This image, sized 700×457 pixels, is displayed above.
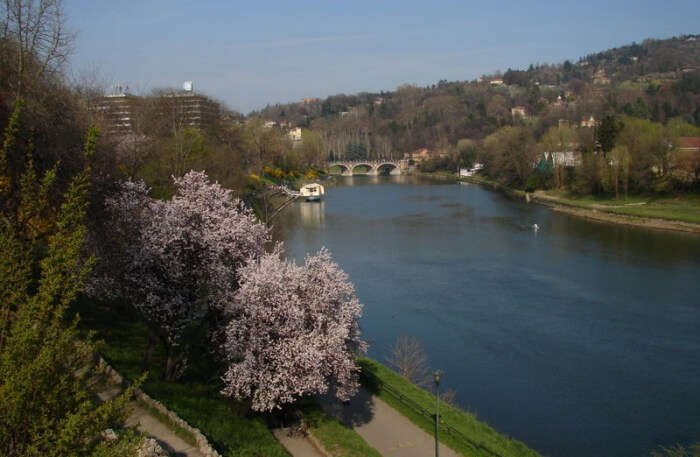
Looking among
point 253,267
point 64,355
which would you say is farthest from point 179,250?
point 64,355

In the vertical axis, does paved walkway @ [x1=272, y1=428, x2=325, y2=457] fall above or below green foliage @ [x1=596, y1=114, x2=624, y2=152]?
below

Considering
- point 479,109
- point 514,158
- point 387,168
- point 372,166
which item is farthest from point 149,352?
point 479,109

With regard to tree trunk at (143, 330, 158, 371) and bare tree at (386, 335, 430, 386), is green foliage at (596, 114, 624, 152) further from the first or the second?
tree trunk at (143, 330, 158, 371)

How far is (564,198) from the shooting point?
4619 centimetres

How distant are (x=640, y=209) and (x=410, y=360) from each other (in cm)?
2830

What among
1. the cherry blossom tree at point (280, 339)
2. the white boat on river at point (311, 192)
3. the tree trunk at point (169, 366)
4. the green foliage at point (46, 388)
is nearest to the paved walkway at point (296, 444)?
the cherry blossom tree at point (280, 339)

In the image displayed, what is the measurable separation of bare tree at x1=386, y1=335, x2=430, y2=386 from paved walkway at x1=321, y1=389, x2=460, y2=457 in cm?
306

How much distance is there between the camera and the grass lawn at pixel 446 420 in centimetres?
1024

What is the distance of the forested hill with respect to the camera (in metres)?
103

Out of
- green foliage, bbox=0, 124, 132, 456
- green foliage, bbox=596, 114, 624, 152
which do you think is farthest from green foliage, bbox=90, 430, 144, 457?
green foliage, bbox=596, 114, 624, 152

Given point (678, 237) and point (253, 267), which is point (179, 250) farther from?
point (678, 237)

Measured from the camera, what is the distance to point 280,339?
31.1 feet

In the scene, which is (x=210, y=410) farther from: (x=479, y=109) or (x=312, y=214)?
(x=479, y=109)

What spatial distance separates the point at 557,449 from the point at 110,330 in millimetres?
9074
